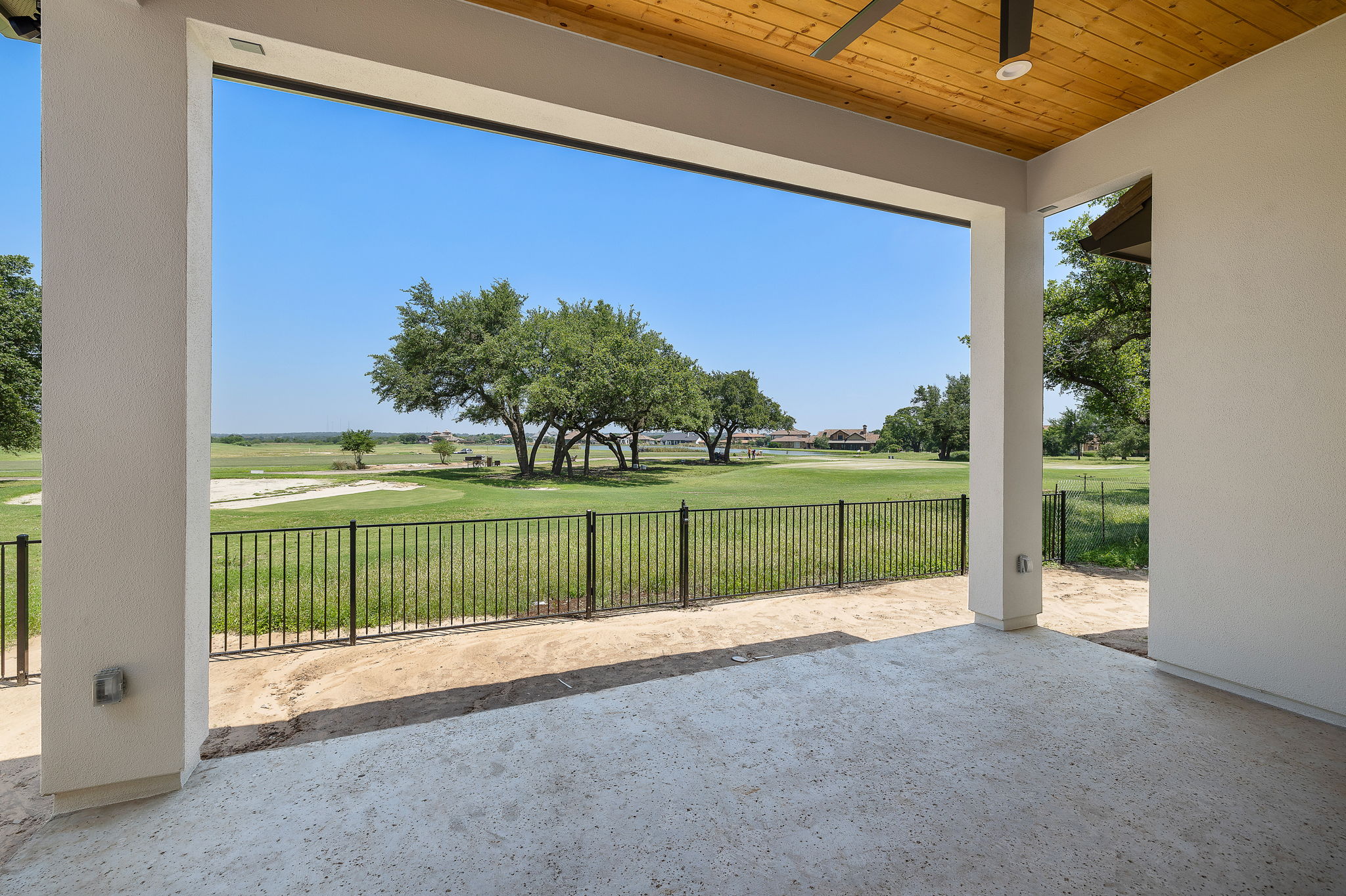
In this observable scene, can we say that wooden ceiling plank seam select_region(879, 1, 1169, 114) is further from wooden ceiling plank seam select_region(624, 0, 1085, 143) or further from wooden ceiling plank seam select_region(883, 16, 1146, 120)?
wooden ceiling plank seam select_region(624, 0, 1085, 143)

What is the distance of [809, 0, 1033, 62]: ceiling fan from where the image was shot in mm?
1695

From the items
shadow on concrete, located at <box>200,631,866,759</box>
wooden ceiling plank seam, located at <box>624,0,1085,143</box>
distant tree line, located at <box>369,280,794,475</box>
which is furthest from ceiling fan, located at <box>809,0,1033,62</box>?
distant tree line, located at <box>369,280,794,475</box>

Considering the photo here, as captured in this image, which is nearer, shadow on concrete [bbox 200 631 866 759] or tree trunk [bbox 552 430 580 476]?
shadow on concrete [bbox 200 631 866 759]

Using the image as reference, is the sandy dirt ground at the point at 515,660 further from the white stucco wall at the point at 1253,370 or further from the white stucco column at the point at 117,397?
the white stucco wall at the point at 1253,370

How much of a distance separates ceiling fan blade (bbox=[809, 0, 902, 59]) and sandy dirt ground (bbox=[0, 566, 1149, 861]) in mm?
3026

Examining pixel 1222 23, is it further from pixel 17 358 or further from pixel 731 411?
pixel 731 411

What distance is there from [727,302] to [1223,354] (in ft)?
38.0

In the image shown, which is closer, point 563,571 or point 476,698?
point 476,698

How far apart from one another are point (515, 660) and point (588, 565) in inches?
42.1

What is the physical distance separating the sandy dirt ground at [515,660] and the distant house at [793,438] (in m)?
6.61

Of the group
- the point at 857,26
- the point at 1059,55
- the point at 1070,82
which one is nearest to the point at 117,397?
the point at 857,26

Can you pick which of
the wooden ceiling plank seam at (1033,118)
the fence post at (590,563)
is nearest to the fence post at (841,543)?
the fence post at (590,563)

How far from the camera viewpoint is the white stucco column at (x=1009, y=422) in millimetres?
3438

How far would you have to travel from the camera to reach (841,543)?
5.06 metres
